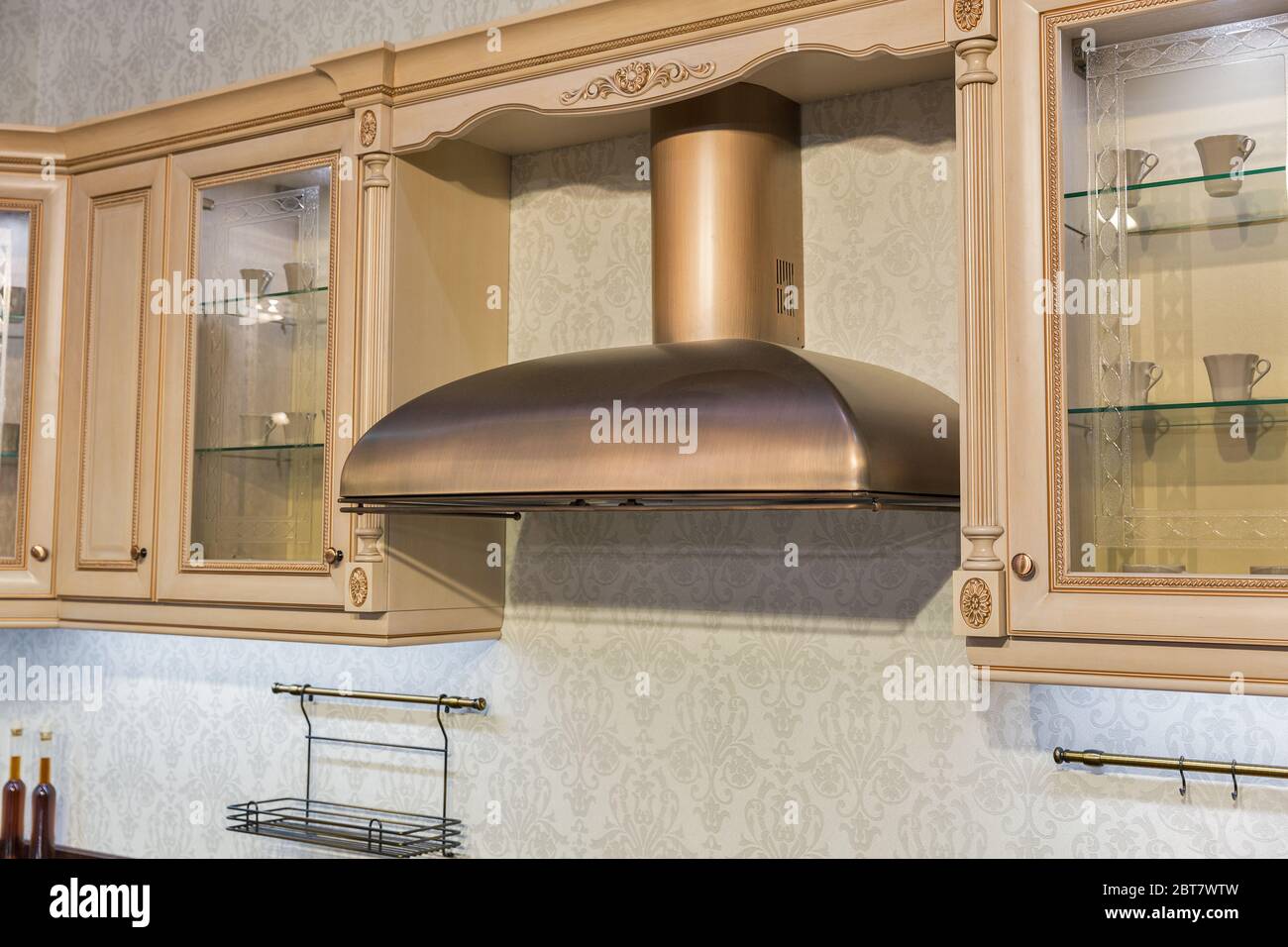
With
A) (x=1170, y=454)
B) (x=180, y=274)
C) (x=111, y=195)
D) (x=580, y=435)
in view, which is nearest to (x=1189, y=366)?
(x=1170, y=454)

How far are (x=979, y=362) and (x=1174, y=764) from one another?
570mm

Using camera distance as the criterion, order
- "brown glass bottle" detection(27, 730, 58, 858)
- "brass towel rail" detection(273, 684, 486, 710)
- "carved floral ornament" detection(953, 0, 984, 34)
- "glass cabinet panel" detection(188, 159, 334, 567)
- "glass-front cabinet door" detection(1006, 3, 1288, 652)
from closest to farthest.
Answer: "glass-front cabinet door" detection(1006, 3, 1288, 652), "carved floral ornament" detection(953, 0, 984, 34), "glass cabinet panel" detection(188, 159, 334, 567), "brass towel rail" detection(273, 684, 486, 710), "brown glass bottle" detection(27, 730, 58, 858)

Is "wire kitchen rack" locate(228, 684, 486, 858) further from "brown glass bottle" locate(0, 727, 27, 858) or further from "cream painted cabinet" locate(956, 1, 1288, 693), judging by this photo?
"cream painted cabinet" locate(956, 1, 1288, 693)

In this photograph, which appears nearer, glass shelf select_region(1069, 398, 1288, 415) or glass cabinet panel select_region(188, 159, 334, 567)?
glass shelf select_region(1069, 398, 1288, 415)

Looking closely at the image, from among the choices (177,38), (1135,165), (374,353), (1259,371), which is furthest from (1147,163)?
(177,38)

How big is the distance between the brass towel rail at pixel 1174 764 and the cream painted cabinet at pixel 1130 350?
260 mm

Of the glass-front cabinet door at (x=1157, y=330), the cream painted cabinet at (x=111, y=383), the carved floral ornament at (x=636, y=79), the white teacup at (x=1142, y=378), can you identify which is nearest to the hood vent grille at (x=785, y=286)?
the carved floral ornament at (x=636, y=79)

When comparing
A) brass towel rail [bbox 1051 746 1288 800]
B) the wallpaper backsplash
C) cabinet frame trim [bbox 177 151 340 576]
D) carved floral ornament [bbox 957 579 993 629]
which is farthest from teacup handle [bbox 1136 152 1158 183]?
cabinet frame trim [bbox 177 151 340 576]

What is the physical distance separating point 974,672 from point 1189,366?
55cm

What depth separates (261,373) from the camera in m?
2.11

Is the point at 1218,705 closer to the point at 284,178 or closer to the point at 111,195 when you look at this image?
the point at 284,178

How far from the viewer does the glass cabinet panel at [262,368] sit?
2037 mm

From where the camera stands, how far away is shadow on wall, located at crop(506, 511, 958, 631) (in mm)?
1798

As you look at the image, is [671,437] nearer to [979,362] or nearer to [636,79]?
[979,362]
